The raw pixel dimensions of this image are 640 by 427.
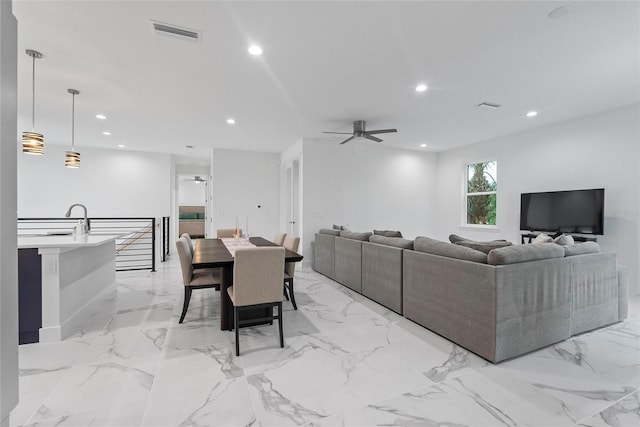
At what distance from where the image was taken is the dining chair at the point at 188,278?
2.89 metres

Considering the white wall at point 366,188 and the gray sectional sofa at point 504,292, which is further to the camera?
the white wall at point 366,188

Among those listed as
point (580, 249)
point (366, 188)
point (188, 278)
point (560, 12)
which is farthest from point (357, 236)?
point (560, 12)

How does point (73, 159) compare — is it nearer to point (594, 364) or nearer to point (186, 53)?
point (186, 53)

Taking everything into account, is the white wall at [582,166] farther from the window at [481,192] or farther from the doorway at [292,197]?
the doorway at [292,197]

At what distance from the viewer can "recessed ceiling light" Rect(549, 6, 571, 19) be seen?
6.91 feet

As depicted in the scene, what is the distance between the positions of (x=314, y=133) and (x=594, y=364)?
191 inches

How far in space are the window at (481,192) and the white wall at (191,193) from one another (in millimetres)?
10120

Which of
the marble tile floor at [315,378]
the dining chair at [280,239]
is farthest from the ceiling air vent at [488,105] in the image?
the dining chair at [280,239]

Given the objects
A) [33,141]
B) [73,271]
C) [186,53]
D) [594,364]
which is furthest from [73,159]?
[594,364]

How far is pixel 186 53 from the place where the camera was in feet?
8.87

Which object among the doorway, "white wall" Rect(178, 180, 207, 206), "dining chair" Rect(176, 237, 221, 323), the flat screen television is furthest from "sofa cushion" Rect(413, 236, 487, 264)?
"white wall" Rect(178, 180, 207, 206)

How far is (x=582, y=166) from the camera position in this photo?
465cm

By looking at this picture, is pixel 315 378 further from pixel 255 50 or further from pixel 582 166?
pixel 582 166

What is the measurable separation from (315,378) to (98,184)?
7.62 meters
